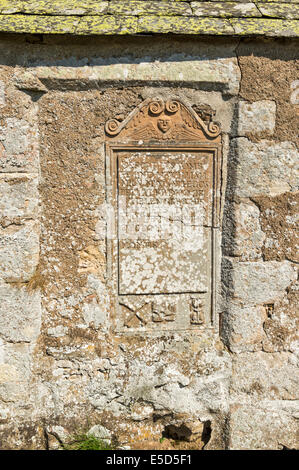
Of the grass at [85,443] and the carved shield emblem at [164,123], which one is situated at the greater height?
the carved shield emblem at [164,123]

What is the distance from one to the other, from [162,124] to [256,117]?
25.8 inches

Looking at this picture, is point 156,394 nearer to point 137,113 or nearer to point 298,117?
point 137,113

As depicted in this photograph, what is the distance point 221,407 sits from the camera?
269cm

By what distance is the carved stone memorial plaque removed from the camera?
2537 mm

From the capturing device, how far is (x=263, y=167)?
2.55 meters

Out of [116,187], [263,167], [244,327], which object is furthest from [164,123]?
[244,327]

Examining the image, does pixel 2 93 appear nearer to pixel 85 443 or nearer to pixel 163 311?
pixel 163 311

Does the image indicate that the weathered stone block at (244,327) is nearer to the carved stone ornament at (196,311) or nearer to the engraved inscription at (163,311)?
the carved stone ornament at (196,311)

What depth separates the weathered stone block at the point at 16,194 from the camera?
242 centimetres

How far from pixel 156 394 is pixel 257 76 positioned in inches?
93.6

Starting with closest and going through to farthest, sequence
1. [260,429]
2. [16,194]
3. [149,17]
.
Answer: [149,17], [16,194], [260,429]

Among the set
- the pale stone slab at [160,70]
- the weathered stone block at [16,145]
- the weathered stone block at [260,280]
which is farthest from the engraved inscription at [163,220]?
the weathered stone block at [16,145]

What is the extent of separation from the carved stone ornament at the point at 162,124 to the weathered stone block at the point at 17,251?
0.89 meters

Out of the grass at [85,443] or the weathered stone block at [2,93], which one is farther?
the grass at [85,443]
